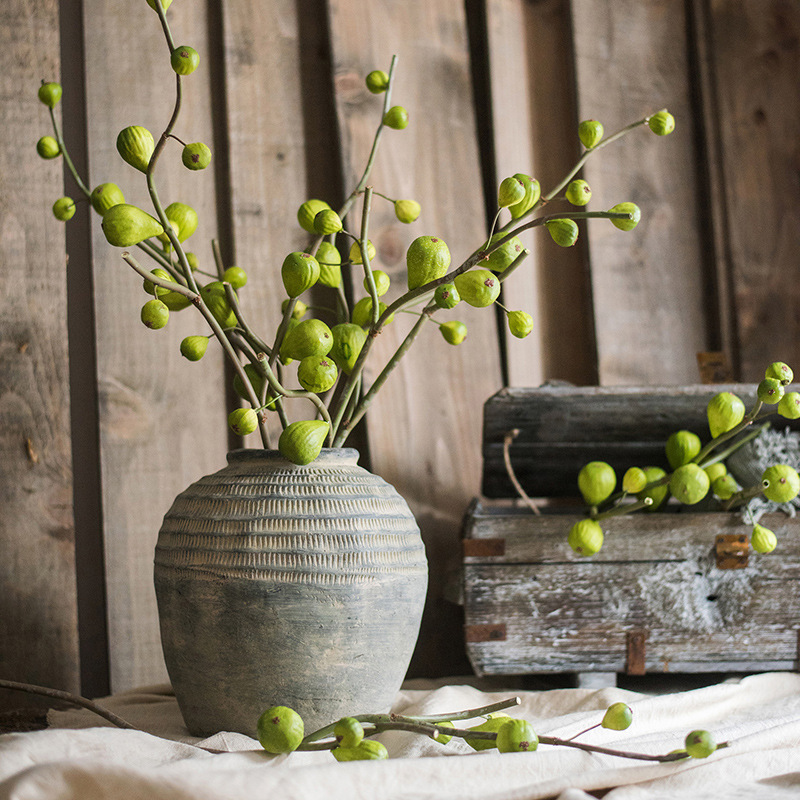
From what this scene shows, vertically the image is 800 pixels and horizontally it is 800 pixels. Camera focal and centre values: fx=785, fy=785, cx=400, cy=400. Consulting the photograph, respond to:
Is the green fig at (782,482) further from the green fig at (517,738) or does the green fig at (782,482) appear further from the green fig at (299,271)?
the green fig at (299,271)

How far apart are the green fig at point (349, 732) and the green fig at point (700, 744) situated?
→ 0.25 m

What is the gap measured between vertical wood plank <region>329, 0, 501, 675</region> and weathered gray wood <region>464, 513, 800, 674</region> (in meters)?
0.24

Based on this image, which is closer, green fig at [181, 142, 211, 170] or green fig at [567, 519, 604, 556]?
green fig at [181, 142, 211, 170]

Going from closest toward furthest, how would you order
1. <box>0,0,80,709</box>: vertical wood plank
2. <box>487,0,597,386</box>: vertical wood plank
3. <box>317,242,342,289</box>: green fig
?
<box>317,242,342,289</box>: green fig
<box>0,0,80,709</box>: vertical wood plank
<box>487,0,597,386</box>: vertical wood plank

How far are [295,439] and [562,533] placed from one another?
46 centimetres

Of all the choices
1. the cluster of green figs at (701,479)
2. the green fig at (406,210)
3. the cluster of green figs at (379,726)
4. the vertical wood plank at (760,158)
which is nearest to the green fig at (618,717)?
the cluster of green figs at (379,726)

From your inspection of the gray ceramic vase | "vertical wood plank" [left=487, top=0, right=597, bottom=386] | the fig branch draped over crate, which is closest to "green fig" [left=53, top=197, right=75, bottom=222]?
the fig branch draped over crate

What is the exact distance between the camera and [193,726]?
2.72 feet

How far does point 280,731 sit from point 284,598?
0.15 m

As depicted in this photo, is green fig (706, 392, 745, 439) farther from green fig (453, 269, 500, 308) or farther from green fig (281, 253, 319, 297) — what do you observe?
green fig (281, 253, 319, 297)

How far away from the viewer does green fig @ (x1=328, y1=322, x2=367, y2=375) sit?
87cm

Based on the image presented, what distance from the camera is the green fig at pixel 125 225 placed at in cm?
74

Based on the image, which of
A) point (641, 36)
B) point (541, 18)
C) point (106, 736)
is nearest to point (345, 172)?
point (541, 18)

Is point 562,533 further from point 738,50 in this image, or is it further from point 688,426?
point 738,50
